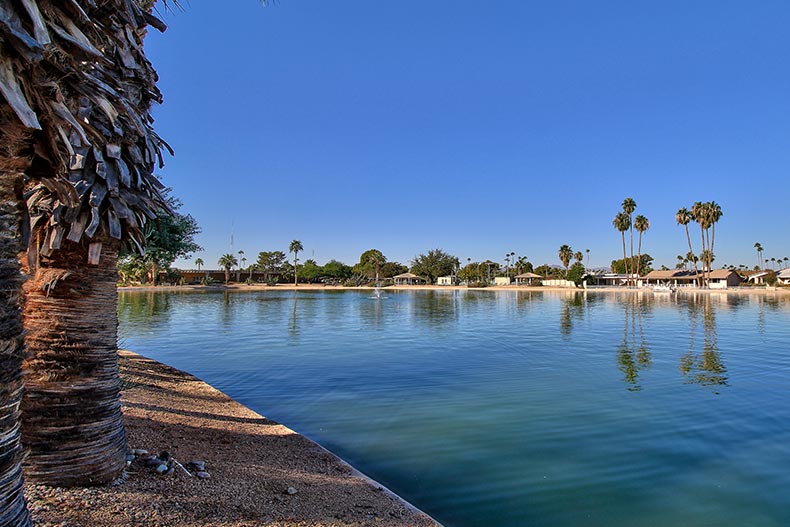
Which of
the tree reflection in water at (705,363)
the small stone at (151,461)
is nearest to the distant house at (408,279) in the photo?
the tree reflection in water at (705,363)

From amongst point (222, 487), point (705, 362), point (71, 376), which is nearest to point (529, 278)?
point (705, 362)

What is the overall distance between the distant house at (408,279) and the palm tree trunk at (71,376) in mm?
89643

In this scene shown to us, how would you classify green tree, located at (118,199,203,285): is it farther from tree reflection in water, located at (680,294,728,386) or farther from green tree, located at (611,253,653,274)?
green tree, located at (611,253,653,274)

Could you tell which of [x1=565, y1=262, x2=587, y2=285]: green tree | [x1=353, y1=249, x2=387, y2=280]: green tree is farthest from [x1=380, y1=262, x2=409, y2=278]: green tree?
[x1=565, y1=262, x2=587, y2=285]: green tree

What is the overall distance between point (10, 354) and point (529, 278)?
97.5 meters

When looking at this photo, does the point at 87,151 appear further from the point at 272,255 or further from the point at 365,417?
the point at 272,255

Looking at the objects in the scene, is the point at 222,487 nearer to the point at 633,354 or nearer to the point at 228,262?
the point at 633,354

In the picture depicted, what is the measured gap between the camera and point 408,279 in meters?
98.1

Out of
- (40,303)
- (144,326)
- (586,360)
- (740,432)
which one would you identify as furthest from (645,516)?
Result: (144,326)

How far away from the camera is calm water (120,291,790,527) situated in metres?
5.72

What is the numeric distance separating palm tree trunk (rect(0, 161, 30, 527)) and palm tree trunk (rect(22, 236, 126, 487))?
59.5 inches

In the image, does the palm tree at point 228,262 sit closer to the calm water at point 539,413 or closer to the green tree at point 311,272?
the green tree at point 311,272

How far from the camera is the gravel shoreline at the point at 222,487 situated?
3586mm

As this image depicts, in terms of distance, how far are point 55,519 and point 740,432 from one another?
9947 mm
